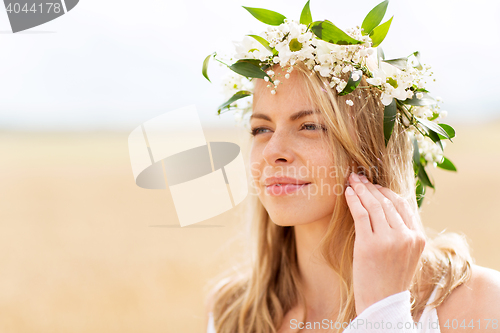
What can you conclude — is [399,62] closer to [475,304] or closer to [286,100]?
[286,100]

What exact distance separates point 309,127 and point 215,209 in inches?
107

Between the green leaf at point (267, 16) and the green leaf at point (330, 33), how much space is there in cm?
21

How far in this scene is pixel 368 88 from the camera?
192 centimetres

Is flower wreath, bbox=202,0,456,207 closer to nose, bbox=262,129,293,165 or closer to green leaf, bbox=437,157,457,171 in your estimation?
nose, bbox=262,129,293,165

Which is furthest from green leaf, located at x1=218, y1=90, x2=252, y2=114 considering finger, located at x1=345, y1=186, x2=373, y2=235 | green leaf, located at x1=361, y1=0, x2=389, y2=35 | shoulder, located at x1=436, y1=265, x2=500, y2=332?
shoulder, located at x1=436, y1=265, x2=500, y2=332

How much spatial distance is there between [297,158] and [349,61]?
1.80 ft

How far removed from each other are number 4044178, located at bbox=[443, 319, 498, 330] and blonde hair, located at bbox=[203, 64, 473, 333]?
0.10 metres

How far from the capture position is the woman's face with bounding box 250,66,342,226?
74.1 inches

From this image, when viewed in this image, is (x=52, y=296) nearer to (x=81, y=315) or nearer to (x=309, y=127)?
(x=81, y=315)

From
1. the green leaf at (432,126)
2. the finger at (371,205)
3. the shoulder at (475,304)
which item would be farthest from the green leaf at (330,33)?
the shoulder at (475,304)

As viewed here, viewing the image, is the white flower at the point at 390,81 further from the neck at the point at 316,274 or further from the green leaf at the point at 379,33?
the neck at the point at 316,274

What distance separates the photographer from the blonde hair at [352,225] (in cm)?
186

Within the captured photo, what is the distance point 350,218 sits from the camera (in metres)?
2.03

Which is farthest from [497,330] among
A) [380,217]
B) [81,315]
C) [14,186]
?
[14,186]
